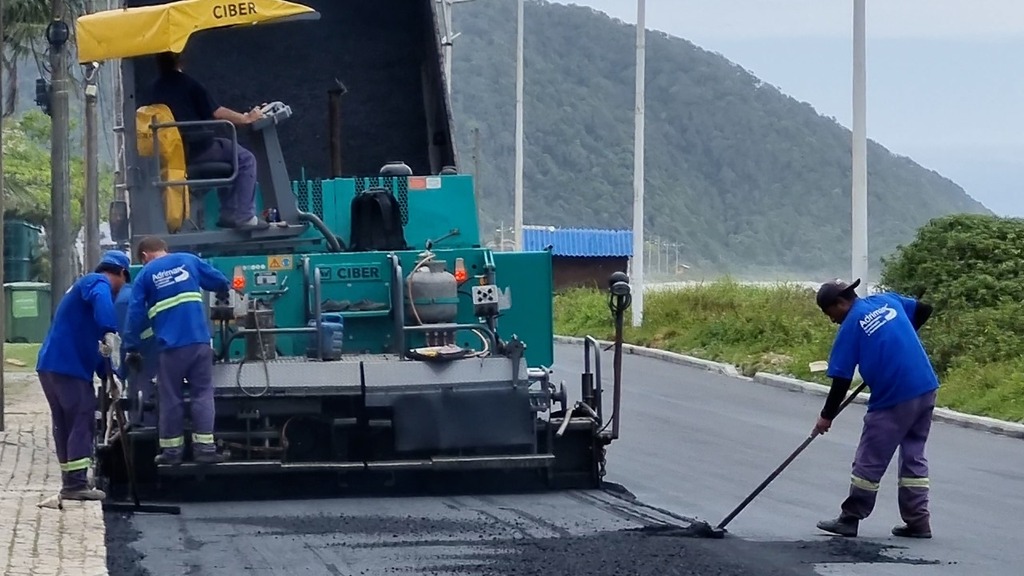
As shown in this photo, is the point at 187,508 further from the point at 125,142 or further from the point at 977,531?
the point at 977,531

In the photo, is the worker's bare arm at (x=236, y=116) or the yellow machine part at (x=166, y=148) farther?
the worker's bare arm at (x=236, y=116)

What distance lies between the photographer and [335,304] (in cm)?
1094

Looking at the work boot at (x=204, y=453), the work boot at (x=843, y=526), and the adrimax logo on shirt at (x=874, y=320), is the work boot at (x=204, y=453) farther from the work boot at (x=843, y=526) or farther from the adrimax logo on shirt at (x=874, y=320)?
the adrimax logo on shirt at (x=874, y=320)

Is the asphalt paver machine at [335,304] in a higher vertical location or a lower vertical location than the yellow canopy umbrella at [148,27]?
lower

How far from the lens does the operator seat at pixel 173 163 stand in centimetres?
1082

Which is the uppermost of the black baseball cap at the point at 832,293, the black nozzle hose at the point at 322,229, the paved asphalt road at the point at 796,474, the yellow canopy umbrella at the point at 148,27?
the yellow canopy umbrella at the point at 148,27

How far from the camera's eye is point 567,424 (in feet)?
35.4

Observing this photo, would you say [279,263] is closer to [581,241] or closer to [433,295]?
[433,295]

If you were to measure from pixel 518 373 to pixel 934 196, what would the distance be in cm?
10627

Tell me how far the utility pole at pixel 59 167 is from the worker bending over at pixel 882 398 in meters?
13.4

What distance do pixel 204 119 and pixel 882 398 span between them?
4567 mm

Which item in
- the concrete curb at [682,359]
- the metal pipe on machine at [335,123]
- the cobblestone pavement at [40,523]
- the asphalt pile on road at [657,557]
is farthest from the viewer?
the concrete curb at [682,359]

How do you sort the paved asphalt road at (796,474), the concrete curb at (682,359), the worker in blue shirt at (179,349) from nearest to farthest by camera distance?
the paved asphalt road at (796,474) < the worker in blue shirt at (179,349) < the concrete curb at (682,359)

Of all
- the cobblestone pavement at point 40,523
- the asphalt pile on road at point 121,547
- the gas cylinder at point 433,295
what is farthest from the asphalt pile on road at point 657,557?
the gas cylinder at point 433,295
